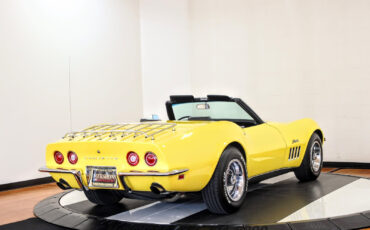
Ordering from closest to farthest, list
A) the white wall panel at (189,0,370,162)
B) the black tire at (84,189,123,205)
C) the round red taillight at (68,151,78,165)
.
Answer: the round red taillight at (68,151,78,165) < the black tire at (84,189,123,205) < the white wall panel at (189,0,370,162)

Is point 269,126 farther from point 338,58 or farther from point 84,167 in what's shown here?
point 338,58

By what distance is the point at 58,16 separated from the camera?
6.71m

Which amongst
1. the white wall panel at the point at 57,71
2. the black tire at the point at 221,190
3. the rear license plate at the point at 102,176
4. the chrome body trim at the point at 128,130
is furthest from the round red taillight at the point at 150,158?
the white wall panel at the point at 57,71

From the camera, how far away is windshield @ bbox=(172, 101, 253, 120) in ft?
15.0

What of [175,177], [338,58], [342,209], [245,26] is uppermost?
[245,26]

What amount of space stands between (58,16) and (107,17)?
101cm

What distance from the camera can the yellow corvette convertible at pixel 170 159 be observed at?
3500 mm

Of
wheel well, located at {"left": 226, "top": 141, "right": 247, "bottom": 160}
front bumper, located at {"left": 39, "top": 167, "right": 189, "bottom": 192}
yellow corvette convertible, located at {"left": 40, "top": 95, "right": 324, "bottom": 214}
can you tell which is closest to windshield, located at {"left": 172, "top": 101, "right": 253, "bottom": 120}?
yellow corvette convertible, located at {"left": 40, "top": 95, "right": 324, "bottom": 214}

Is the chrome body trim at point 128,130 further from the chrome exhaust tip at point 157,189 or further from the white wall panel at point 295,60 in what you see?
the white wall panel at point 295,60

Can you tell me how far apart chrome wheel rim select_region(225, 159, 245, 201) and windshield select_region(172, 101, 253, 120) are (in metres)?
0.72

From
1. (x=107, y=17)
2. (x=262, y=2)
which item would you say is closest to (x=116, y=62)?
(x=107, y=17)

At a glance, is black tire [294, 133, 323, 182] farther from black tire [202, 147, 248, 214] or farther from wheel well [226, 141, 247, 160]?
black tire [202, 147, 248, 214]

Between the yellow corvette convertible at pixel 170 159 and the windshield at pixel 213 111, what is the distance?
0.01m

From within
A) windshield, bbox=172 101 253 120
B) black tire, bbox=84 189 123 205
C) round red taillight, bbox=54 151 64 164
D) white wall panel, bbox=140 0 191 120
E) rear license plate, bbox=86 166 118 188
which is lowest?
black tire, bbox=84 189 123 205
